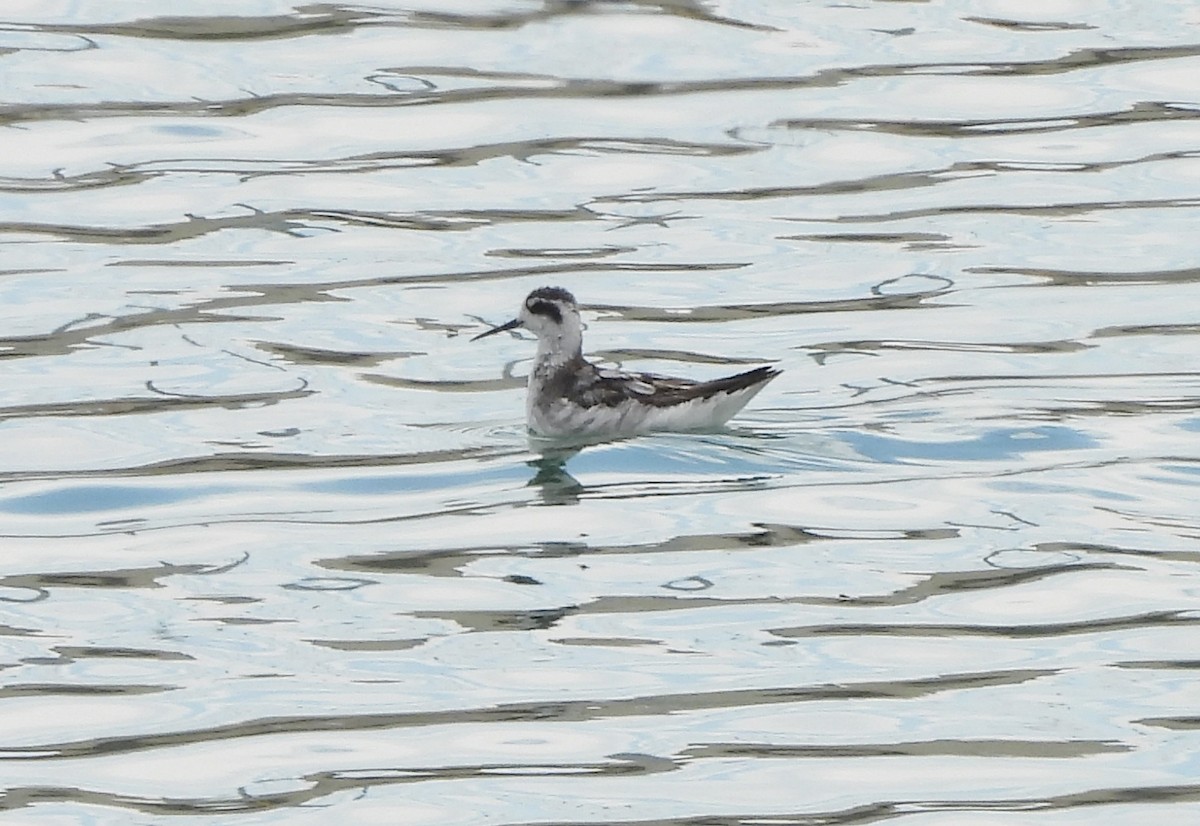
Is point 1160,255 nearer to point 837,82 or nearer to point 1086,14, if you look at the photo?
point 837,82

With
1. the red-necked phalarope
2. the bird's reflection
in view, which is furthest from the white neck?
the bird's reflection

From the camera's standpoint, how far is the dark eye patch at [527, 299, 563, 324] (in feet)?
45.1

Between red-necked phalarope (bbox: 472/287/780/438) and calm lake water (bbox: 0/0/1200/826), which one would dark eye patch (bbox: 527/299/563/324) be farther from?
calm lake water (bbox: 0/0/1200/826)

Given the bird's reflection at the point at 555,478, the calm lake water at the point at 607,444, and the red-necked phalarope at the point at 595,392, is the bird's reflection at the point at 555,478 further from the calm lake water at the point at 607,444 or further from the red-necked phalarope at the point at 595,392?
the red-necked phalarope at the point at 595,392

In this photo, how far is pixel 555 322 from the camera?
13.7 meters

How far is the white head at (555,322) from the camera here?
13727 mm

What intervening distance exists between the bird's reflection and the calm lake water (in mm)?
28

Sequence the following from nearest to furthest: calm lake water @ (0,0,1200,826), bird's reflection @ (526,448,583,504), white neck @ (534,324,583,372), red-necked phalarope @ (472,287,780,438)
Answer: calm lake water @ (0,0,1200,826)
bird's reflection @ (526,448,583,504)
red-necked phalarope @ (472,287,780,438)
white neck @ (534,324,583,372)

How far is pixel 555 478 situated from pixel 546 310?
1489 mm

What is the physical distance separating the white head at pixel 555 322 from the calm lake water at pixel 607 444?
22.7 inches

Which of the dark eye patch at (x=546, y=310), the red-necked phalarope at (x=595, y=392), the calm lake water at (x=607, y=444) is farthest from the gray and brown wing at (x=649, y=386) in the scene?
the dark eye patch at (x=546, y=310)

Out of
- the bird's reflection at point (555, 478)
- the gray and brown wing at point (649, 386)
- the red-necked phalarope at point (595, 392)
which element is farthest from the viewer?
the red-necked phalarope at point (595, 392)

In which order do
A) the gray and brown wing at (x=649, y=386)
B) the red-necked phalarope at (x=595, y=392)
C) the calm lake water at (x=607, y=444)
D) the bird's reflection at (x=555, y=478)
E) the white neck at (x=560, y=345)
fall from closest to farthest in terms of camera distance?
the calm lake water at (x=607, y=444)
the bird's reflection at (x=555, y=478)
the gray and brown wing at (x=649, y=386)
the red-necked phalarope at (x=595, y=392)
the white neck at (x=560, y=345)

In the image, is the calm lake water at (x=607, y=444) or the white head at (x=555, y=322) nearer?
Answer: the calm lake water at (x=607, y=444)
